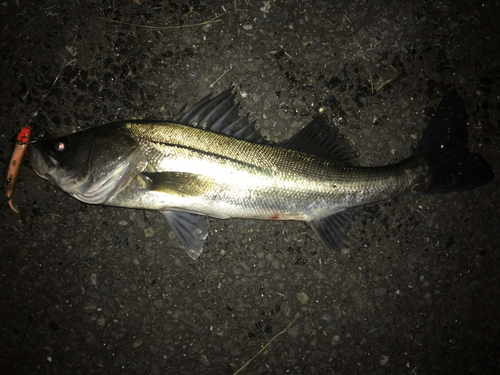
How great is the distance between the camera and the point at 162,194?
97.7 inches

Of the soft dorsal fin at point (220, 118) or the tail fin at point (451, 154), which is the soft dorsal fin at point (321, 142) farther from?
the tail fin at point (451, 154)

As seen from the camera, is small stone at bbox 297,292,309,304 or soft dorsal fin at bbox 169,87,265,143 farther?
small stone at bbox 297,292,309,304

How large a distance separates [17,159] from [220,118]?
5.94 feet

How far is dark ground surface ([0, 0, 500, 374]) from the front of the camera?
2850mm

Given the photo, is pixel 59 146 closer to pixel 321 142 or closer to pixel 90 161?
pixel 90 161

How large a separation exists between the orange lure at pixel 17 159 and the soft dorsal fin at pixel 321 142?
7.31ft

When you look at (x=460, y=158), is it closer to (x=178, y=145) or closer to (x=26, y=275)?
(x=178, y=145)

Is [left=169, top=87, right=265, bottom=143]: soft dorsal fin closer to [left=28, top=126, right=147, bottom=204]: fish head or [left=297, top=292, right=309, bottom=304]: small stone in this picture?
[left=28, top=126, right=147, bottom=204]: fish head

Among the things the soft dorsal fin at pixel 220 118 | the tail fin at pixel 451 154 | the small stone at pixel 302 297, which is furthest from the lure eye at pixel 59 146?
the tail fin at pixel 451 154

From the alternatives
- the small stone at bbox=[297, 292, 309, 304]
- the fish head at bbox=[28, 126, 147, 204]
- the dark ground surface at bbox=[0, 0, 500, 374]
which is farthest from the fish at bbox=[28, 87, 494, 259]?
the small stone at bbox=[297, 292, 309, 304]

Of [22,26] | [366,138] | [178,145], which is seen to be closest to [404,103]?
[366,138]

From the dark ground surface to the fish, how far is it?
35cm

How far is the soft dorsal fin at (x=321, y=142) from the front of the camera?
265cm

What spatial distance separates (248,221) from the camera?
2951mm
